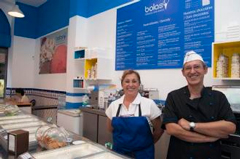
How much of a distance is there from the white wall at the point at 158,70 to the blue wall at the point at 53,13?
0.67 feet

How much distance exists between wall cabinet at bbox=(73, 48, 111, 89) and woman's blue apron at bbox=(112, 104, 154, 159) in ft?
6.15

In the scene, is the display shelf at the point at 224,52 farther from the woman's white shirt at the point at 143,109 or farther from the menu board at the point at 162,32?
the woman's white shirt at the point at 143,109

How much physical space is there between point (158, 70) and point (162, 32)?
0.57 metres

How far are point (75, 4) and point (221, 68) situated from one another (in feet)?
11.1

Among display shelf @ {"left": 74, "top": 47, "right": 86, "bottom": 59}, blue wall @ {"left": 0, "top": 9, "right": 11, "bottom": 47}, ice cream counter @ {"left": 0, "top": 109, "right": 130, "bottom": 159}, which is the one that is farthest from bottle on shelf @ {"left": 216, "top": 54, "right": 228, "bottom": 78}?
blue wall @ {"left": 0, "top": 9, "right": 11, "bottom": 47}

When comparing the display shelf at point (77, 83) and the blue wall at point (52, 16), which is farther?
the blue wall at point (52, 16)

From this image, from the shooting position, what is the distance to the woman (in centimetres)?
168

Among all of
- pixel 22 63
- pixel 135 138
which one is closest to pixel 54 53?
pixel 22 63

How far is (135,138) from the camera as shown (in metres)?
1.68

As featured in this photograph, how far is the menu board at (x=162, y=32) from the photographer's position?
2404 millimetres

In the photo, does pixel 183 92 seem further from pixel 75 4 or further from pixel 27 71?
pixel 27 71

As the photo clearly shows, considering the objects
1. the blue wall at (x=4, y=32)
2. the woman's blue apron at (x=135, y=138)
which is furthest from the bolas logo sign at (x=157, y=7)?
the blue wall at (x=4, y=32)

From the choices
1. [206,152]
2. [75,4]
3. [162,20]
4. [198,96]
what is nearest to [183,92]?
[198,96]

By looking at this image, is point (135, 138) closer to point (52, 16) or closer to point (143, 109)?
point (143, 109)
